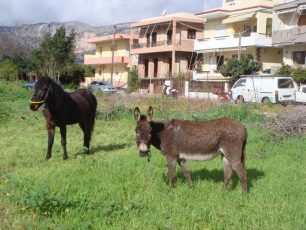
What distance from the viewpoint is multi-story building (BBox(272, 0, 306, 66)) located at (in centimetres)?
4134

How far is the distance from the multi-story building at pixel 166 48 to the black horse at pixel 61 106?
131 ft

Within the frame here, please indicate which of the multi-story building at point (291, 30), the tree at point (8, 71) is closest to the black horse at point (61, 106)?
the multi-story building at point (291, 30)

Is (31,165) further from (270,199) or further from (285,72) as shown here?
(285,72)

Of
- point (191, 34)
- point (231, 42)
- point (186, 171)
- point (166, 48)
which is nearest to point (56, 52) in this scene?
point (166, 48)

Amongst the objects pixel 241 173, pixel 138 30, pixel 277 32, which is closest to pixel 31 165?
pixel 241 173

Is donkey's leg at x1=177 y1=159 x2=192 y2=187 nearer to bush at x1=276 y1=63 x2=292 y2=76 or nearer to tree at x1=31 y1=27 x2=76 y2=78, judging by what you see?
bush at x1=276 y1=63 x2=292 y2=76

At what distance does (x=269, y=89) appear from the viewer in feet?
101

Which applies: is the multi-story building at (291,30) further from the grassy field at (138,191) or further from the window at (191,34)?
the grassy field at (138,191)

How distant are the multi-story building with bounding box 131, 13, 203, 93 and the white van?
2062 cm

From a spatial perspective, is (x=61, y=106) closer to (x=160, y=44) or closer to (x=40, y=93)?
(x=40, y=93)

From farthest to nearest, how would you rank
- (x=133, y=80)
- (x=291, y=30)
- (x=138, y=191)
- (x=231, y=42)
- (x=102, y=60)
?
(x=102, y=60) → (x=133, y=80) → (x=231, y=42) → (x=291, y=30) → (x=138, y=191)

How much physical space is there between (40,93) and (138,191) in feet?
12.8

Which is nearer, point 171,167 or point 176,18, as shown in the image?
point 171,167

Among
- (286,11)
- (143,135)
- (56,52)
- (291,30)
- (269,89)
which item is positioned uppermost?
(286,11)
